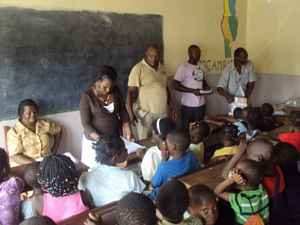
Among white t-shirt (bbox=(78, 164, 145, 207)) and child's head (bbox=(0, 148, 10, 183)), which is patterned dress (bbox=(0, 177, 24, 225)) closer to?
child's head (bbox=(0, 148, 10, 183))

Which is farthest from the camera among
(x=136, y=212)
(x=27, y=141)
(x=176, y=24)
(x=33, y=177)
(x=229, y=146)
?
(x=176, y=24)

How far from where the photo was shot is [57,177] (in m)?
1.67

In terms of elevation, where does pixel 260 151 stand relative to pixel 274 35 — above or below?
below

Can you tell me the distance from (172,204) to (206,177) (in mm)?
767

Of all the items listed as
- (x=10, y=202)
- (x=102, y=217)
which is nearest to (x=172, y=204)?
(x=102, y=217)

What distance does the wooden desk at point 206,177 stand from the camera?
2.12 meters

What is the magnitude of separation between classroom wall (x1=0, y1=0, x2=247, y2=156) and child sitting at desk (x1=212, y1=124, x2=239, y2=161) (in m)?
1.74

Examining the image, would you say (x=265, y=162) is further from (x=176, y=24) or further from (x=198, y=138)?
(x=176, y=24)

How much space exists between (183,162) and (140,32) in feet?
8.17

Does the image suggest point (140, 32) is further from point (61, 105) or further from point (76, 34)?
point (61, 105)

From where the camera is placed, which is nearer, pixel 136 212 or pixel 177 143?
pixel 136 212

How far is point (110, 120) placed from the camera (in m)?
2.96

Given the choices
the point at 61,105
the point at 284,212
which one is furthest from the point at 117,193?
the point at 61,105

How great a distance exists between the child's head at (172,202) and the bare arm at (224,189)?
0.46 m
